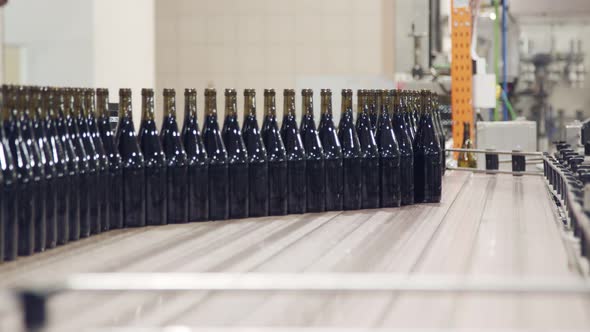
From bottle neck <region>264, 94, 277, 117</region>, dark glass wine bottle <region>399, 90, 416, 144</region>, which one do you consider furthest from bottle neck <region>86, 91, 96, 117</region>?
dark glass wine bottle <region>399, 90, 416, 144</region>

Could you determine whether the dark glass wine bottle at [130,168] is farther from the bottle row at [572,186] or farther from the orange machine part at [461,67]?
the orange machine part at [461,67]

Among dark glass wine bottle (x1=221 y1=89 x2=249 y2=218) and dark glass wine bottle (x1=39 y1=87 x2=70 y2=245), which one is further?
dark glass wine bottle (x1=221 y1=89 x2=249 y2=218)

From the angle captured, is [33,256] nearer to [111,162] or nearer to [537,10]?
[111,162]

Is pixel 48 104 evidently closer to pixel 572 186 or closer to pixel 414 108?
pixel 572 186

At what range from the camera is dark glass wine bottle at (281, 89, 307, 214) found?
5.10ft

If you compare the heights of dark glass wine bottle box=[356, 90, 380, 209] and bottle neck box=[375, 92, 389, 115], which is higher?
bottle neck box=[375, 92, 389, 115]

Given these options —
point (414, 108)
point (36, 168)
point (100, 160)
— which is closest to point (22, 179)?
point (36, 168)

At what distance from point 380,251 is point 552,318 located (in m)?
0.42

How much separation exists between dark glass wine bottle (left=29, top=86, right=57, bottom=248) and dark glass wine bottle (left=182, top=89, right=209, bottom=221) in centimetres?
33

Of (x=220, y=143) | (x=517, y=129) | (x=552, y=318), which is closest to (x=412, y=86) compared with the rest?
(x=517, y=129)

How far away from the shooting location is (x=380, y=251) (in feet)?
3.74

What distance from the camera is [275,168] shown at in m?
1.52

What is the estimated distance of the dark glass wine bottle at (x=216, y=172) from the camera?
57.4 inches

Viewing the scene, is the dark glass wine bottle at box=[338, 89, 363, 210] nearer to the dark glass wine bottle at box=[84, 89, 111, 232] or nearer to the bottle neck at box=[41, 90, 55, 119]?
the dark glass wine bottle at box=[84, 89, 111, 232]
